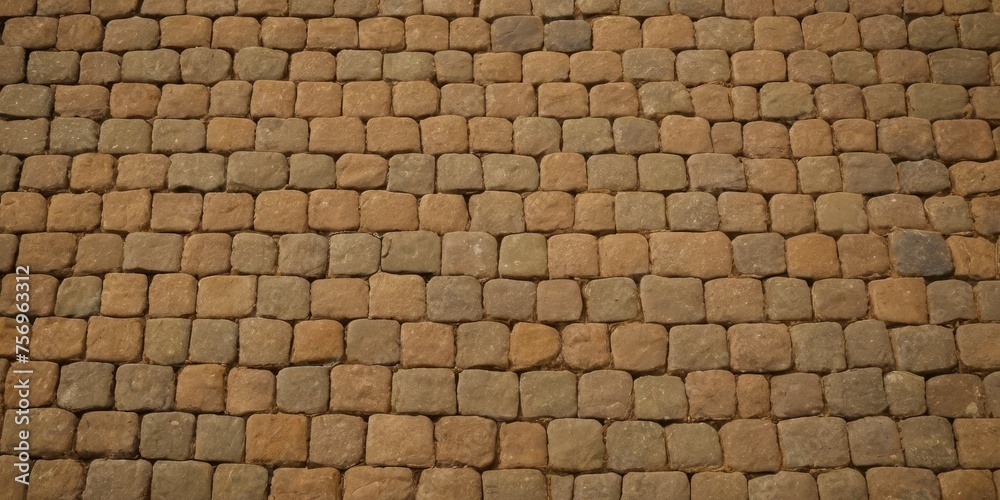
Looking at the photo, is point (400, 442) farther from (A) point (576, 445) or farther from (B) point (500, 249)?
(B) point (500, 249)

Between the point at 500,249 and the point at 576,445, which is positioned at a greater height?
the point at 500,249

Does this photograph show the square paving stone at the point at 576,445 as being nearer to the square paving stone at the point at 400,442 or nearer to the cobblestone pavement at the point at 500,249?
the cobblestone pavement at the point at 500,249

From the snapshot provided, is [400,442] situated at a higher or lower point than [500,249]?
lower

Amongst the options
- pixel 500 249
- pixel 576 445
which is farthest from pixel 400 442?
pixel 500 249

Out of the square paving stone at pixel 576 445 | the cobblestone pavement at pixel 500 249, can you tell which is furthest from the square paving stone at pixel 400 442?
the square paving stone at pixel 576 445

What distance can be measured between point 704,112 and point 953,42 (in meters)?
1.69

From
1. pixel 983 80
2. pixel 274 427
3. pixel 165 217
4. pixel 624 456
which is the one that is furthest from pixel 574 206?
pixel 983 80

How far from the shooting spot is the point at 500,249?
172 inches

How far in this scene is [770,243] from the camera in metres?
4.38

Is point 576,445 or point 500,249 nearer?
point 576,445

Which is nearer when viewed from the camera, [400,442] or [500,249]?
[400,442]

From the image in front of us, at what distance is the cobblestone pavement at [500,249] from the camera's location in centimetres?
405

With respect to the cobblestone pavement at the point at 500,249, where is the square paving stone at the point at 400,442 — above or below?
below

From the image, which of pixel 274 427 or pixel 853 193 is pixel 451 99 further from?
pixel 853 193
